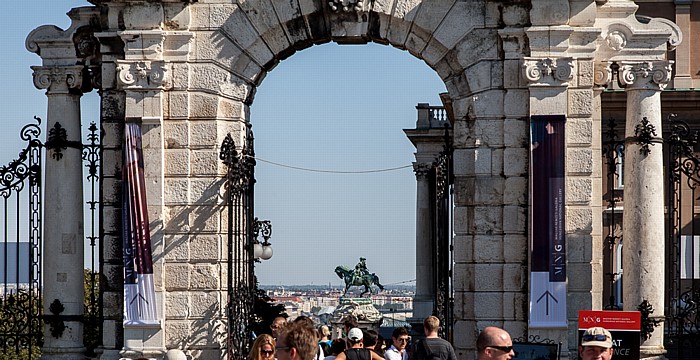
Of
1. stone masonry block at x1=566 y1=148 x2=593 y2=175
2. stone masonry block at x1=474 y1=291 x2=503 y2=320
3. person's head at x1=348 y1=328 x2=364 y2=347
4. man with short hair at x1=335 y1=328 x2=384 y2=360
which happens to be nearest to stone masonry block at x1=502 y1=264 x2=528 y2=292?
stone masonry block at x1=474 y1=291 x2=503 y2=320

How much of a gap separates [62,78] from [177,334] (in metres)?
3.74

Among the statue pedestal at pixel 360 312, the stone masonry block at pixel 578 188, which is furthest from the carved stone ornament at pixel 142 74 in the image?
the statue pedestal at pixel 360 312

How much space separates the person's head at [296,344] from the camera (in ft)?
35.6

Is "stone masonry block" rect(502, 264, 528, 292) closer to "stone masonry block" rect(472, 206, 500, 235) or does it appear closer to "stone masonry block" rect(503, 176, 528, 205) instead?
"stone masonry block" rect(472, 206, 500, 235)

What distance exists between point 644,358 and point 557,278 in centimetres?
157

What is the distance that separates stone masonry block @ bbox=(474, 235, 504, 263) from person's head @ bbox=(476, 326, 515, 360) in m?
9.85

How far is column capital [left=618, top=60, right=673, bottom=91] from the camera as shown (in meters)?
21.2

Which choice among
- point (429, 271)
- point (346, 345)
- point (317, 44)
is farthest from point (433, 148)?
point (346, 345)

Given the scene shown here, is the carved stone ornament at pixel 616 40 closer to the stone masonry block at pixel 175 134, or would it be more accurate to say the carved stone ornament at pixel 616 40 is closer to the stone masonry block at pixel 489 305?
the stone masonry block at pixel 489 305

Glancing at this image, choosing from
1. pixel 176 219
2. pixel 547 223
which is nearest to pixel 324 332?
pixel 176 219

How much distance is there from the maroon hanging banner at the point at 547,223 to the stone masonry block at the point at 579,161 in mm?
244

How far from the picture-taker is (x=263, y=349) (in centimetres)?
1298

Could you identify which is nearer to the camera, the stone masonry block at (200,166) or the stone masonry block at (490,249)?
the stone masonry block at (490,249)

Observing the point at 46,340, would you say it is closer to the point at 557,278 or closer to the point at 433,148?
the point at 557,278
